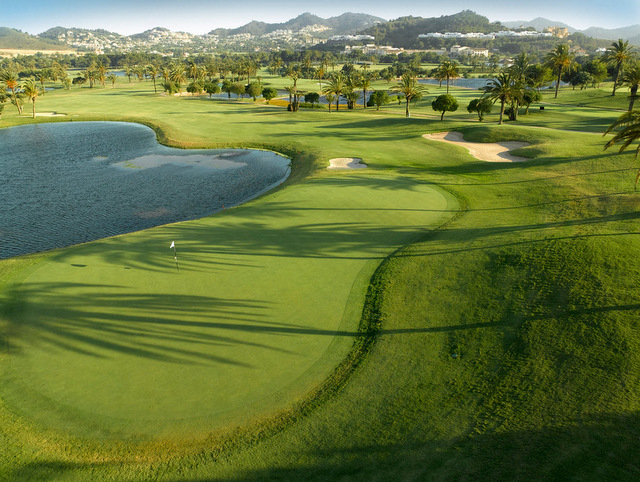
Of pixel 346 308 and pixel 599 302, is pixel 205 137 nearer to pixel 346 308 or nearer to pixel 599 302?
pixel 346 308

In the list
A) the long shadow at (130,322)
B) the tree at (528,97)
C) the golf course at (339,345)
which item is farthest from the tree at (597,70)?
the long shadow at (130,322)

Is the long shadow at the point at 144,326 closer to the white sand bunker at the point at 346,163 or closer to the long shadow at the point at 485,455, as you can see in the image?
the long shadow at the point at 485,455

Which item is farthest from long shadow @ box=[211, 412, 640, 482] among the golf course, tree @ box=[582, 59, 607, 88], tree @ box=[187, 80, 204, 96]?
tree @ box=[187, 80, 204, 96]

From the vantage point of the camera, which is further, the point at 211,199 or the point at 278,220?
the point at 211,199

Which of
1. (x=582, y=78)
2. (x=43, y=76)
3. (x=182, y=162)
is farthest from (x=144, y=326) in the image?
(x=43, y=76)

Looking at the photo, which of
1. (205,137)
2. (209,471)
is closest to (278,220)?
(209,471)

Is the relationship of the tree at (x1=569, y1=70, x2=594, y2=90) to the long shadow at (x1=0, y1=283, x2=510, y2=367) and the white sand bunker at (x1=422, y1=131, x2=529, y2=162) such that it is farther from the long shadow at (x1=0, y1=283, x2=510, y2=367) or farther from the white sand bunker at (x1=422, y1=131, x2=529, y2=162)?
the long shadow at (x1=0, y1=283, x2=510, y2=367)

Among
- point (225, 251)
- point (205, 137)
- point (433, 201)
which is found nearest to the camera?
point (225, 251)
